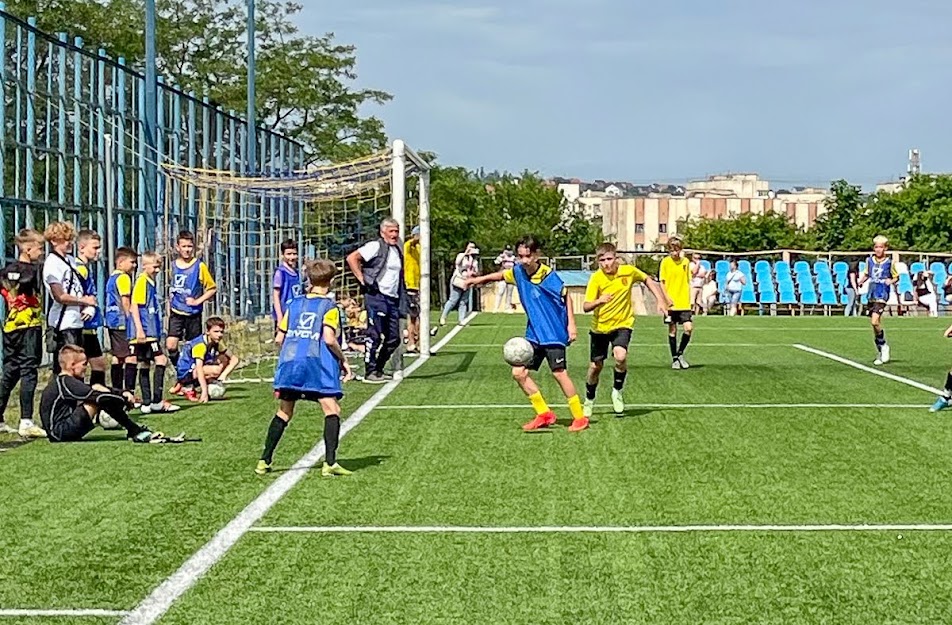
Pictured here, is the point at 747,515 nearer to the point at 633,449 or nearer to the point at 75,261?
the point at 633,449

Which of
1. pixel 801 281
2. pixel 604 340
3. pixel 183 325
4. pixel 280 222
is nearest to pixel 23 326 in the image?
pixel 183 325

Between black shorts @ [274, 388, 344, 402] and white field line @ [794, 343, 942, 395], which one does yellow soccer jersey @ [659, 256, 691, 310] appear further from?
black shorts @ [274, 388, 344, 402]

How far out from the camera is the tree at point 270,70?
49656 mm

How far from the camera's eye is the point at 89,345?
13.8 meters

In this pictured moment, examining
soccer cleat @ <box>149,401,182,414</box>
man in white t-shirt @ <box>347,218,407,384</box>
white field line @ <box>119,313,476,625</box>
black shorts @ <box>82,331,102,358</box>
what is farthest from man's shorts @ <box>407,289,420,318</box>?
white field line @ <box>119,313,476,625</box>

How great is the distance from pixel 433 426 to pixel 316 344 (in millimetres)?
3410

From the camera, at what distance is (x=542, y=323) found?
13188 mm

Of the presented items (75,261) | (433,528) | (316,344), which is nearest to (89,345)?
(75,261)

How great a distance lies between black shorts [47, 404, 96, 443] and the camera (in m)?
12.2

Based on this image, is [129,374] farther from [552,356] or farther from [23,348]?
[552,356]

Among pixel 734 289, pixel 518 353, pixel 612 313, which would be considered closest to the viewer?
pixel 518 353

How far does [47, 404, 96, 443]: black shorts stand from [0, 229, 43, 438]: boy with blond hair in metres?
0.47

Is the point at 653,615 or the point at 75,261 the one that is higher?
the point at 75,261

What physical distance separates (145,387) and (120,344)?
492mm
